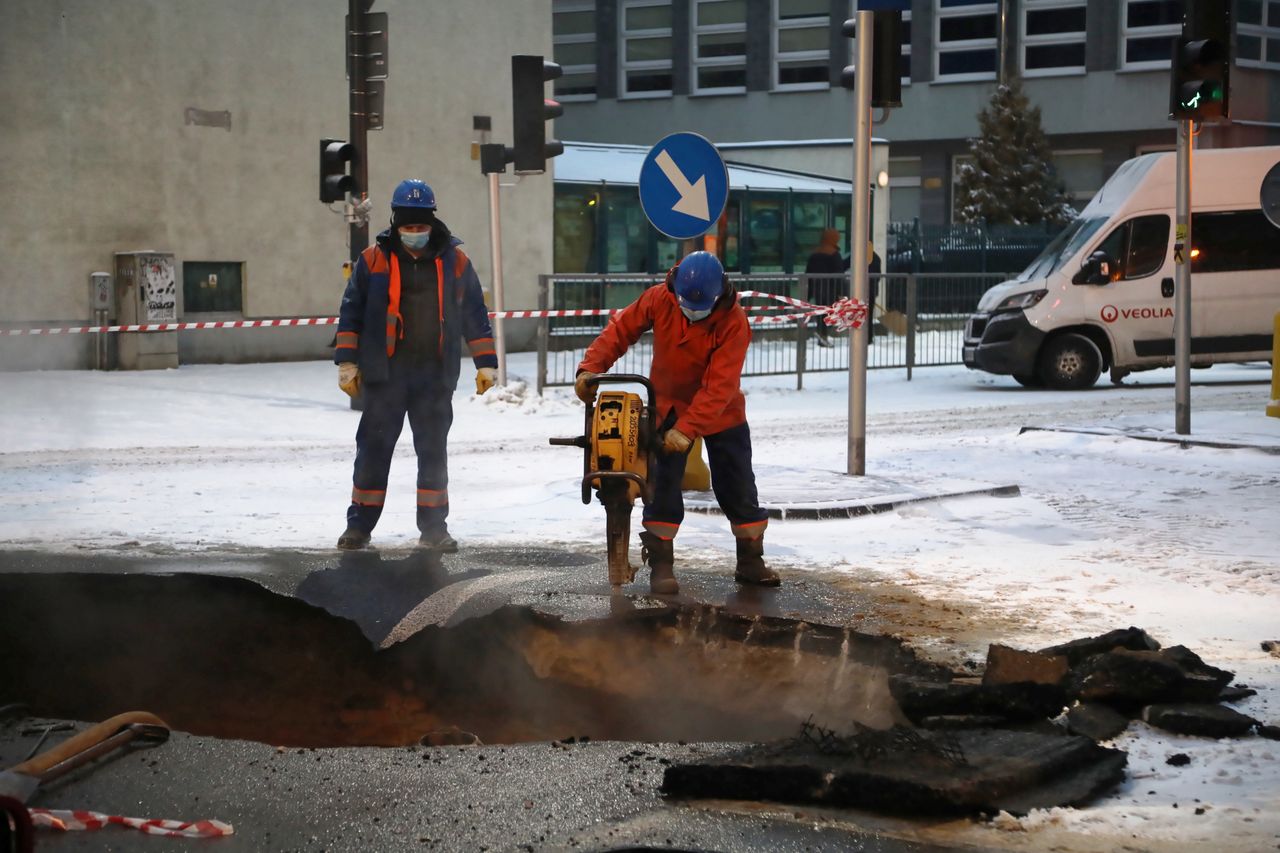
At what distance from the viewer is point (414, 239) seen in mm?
8766

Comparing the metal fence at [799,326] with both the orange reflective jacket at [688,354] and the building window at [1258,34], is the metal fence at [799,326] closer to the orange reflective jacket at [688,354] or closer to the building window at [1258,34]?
the orange reflective jacket at [688,354]

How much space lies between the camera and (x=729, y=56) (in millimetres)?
45125

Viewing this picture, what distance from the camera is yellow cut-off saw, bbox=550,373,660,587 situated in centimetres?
712

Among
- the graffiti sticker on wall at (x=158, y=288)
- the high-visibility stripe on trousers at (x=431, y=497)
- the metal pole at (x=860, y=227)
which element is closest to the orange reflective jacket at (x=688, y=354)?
the high-visibility stripe on trousers at (x=431, y=497)

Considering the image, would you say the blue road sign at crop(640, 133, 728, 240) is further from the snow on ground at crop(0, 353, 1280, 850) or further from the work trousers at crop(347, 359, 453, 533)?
the work trousers at crop(347, 359, 453, 533)

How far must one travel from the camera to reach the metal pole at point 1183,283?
12977 millimetres

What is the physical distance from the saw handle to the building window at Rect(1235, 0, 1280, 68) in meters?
42.5

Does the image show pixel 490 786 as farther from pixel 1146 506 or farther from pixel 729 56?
pixel 729 56

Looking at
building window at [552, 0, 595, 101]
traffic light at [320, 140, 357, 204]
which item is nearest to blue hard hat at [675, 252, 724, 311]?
traffic light at [320, 140, 357, 204]

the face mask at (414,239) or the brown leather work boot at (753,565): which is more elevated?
the face mask at (414,239)

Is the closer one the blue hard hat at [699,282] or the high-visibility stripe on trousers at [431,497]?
the blue hard hat at [699,282]

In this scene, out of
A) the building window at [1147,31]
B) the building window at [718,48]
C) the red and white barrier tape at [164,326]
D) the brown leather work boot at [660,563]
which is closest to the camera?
the brown leather work boot at [660,563]

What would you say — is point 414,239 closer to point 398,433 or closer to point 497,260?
point 398,433

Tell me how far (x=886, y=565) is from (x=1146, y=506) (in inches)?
110
